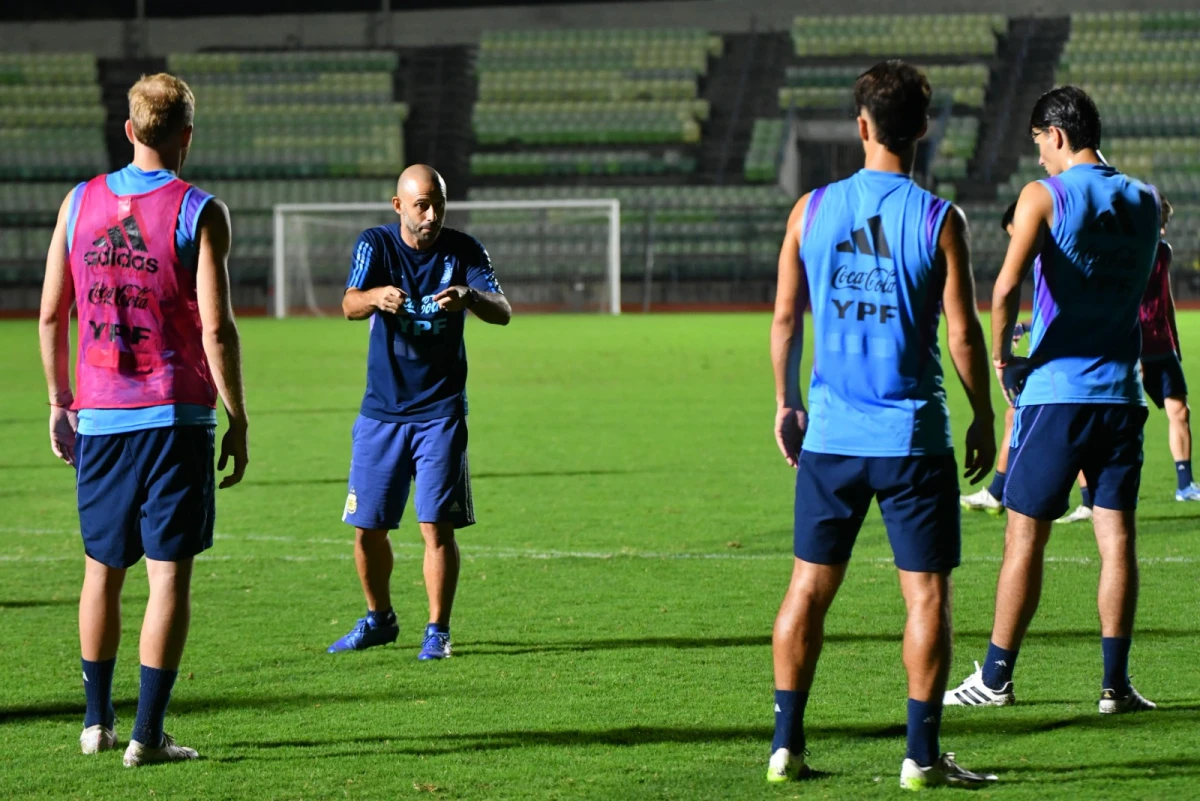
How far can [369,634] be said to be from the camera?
18.9 ft

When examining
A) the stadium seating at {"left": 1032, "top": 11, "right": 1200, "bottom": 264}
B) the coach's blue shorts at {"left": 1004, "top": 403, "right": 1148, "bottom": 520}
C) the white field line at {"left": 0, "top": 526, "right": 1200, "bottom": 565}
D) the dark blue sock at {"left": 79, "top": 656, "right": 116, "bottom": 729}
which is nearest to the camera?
the dark blue sock at {"left": 79, "top": 656, "right": 116, "bottom": 729}

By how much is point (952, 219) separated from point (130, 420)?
221cm

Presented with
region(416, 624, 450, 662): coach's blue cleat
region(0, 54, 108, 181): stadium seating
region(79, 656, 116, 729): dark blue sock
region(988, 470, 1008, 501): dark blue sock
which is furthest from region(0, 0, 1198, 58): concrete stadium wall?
region(79, 656, 116, 729): dark blue sock

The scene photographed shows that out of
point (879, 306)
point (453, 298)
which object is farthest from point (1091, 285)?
point (453, 298)

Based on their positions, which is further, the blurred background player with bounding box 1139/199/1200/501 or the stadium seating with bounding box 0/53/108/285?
the stadium seating with bounding box 0/53/108/285

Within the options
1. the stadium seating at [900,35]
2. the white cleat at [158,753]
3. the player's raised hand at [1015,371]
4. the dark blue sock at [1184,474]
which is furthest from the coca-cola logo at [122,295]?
the stadium seating at [900,35]

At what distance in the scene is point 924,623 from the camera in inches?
151

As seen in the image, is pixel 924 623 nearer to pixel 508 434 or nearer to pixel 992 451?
pixel 992 451

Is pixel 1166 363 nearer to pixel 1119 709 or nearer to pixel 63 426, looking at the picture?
pixel 1119 709

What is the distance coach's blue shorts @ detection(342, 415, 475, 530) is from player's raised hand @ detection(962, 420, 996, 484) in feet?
7.35

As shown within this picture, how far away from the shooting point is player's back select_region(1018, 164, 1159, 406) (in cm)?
452

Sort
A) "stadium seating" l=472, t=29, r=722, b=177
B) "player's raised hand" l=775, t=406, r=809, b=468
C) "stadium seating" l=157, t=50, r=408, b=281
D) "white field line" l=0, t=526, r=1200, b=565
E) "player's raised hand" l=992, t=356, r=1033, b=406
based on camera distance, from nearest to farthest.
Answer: "player's raised hand" l=775, t=406, r=809, b=468
"player's raised hand" l=992, t=356, r=1033, b=406
"white field line" l=0, t=526, r=1200, b=565
"stadium seating" l=157, t=50, r=408, b=281
"stadium seating" l=472, t=29, r=722, b=177

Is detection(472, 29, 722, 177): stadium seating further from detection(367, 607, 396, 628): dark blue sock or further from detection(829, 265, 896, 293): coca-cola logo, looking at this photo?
detection(829, 265, 896, 293): coca-cola logo

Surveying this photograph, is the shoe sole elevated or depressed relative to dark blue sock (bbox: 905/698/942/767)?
depressed
